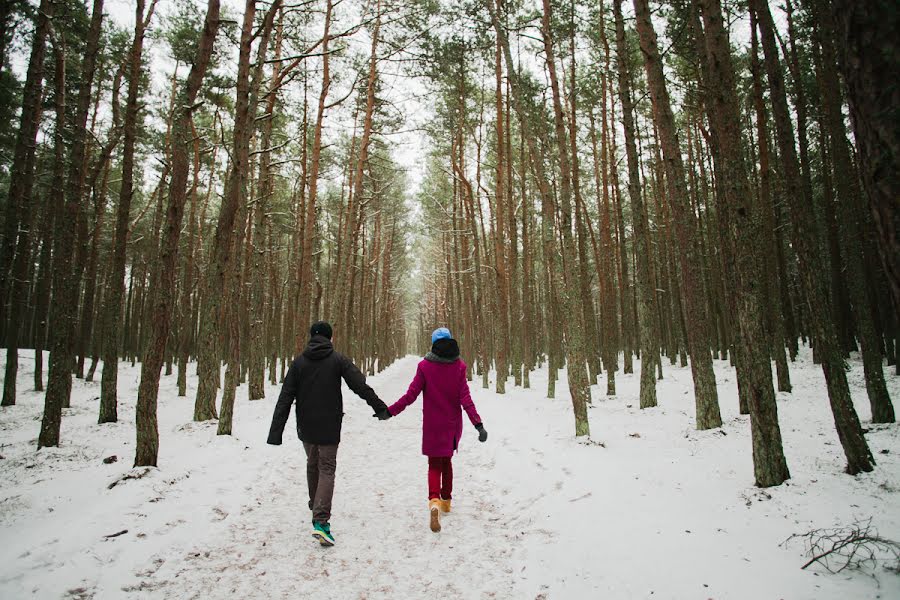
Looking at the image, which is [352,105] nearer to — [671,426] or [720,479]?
[671,426]

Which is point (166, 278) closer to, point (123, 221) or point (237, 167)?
point (237, 167)

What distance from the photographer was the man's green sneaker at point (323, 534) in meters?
3.99

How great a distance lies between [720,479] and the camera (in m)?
5.05

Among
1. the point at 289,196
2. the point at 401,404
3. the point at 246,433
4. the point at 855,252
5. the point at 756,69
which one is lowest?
the point at 246,433

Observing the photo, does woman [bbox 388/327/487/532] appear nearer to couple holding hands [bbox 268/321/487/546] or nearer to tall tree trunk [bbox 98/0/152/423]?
couple holding hands [bbox 268/321/487/546]

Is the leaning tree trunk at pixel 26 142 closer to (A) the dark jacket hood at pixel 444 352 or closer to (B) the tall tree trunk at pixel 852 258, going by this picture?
(A) the dark jacket hood at pixel 444 352

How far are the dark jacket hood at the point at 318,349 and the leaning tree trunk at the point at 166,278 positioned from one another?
9.31ft

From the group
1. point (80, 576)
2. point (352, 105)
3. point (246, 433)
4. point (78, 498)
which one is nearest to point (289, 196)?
point (352, 105)

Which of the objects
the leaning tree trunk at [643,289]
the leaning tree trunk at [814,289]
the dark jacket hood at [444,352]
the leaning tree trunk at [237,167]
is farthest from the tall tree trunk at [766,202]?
the leaning tree trunk at [237,167]

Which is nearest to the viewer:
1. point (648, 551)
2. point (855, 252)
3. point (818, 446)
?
point (648, 551)

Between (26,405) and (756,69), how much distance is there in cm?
2161

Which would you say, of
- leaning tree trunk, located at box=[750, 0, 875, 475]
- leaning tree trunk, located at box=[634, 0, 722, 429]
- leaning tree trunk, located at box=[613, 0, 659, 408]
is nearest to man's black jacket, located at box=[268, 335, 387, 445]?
leaning tree trunk, located at box=[750, 0, 875, 475]

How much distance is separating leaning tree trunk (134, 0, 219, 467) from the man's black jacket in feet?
9.09

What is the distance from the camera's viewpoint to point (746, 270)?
464cm
